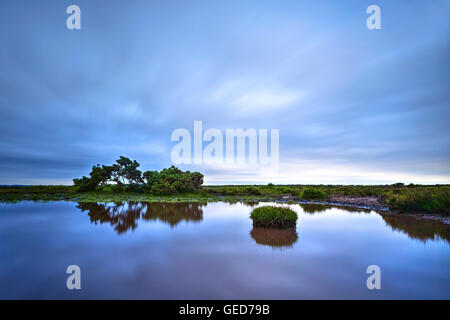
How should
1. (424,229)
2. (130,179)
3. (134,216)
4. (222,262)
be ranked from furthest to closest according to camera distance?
(130,179) → (134,216) → (424,229) → (222,262)

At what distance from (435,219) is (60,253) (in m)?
24.6

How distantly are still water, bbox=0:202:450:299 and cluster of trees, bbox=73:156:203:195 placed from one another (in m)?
26.3

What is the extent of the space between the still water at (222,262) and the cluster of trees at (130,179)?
26.3 meters

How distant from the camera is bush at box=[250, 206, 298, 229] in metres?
12.4

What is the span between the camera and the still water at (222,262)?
17.3 feet

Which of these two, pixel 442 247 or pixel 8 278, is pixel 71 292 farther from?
pixel 442 247

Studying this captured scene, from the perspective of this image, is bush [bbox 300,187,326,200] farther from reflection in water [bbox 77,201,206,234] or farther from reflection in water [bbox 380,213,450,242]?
reflection in water [bbox 77,201,206,234]

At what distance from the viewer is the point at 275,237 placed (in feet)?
34.8

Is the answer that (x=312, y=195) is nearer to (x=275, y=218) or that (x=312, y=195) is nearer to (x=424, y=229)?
(x=424, y=229)

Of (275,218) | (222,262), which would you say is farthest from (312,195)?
(222,262)

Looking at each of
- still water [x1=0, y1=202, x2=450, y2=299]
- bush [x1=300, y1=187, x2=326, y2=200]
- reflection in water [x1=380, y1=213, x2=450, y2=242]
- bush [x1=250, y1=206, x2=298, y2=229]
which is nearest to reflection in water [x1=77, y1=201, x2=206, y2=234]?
still water [x1=0, y1=202, x2=450, y2=299]

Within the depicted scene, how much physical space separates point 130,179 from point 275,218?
3680 centimetres
